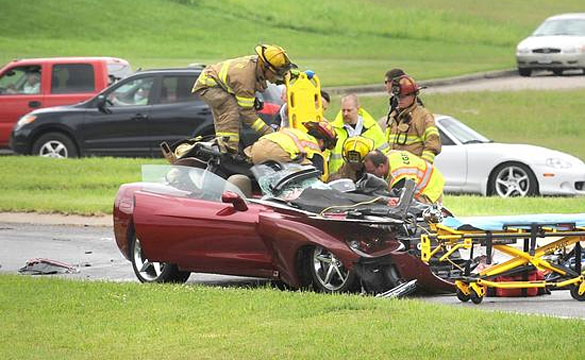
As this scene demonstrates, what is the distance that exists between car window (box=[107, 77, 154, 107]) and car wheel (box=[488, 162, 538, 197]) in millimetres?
6695

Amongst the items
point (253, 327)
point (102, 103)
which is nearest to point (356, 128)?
point (253, 327)

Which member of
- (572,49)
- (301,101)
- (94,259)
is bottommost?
(572,49)

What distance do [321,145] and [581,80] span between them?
28.1 meters

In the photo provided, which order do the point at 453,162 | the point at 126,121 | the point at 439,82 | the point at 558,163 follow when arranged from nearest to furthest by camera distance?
the point at 558,163
the point at 453,162
the point at 126,121
the point at 439,82

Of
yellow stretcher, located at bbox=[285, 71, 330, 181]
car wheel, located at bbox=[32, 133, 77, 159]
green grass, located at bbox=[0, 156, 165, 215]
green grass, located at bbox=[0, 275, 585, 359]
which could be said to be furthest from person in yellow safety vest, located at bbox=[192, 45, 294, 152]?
car wheel, located at bbox=[32, 133, 77, 159]

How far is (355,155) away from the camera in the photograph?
12.9m

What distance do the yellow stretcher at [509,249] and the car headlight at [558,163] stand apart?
9.83m

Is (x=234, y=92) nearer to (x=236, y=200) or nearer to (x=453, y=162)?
(x=236, y=200)

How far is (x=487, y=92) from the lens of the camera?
37.9 meters

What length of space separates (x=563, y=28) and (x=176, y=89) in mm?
19155

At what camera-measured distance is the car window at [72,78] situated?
29938mm

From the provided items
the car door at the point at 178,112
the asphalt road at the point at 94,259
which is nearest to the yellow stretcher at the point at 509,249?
the asphalt road at the point at 94,259

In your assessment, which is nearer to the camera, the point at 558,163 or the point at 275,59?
the point at 275,59

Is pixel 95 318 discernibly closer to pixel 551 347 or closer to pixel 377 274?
pixel 377 274
